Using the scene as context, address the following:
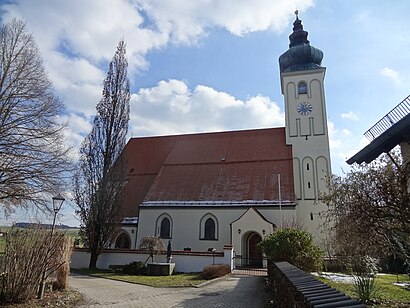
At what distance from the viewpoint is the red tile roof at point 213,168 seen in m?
26.6

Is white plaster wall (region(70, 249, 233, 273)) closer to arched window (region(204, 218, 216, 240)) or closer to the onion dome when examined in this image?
arched window (region(204, 218, 216, 240))

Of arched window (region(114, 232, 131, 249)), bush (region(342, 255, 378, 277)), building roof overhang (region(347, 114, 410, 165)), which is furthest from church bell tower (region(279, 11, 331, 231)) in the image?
building roof overhang (region(347, 114, 410, 165))

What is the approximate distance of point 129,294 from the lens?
11.1 metres

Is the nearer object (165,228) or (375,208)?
(375,208)

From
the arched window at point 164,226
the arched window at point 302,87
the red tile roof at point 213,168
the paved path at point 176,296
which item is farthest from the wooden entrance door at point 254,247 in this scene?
the arched window at point 302,87

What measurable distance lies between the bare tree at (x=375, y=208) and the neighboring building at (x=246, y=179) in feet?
37.2

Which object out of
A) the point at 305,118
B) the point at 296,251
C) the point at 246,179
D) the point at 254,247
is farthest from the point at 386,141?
the point at 305,118

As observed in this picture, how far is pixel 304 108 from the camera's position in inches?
A: 1168

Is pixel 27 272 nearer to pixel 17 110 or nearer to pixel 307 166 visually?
pixel 17 110

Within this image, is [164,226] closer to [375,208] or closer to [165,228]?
[165,228]

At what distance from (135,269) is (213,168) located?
1293 centimetres

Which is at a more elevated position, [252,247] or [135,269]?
[252,247]

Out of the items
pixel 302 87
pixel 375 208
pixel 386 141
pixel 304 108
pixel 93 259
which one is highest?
pixel 302 87

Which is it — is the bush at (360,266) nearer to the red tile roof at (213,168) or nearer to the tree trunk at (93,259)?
the red tile roof at (213,168)
